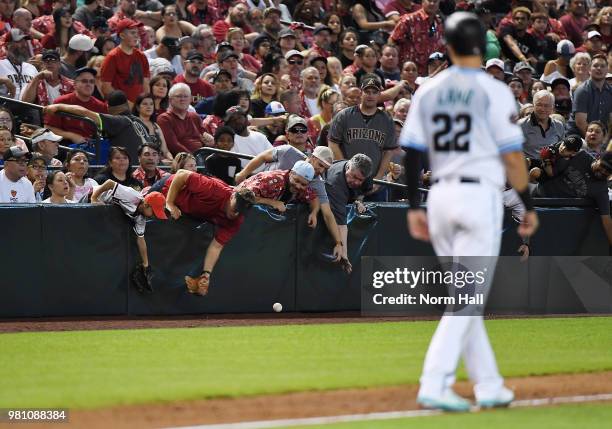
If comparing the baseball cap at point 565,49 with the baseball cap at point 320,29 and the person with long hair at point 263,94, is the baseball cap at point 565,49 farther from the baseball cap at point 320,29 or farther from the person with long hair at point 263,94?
the person with long hair at point 263,94

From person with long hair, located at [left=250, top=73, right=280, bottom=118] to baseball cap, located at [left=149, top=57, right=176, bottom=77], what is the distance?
126 centimetres

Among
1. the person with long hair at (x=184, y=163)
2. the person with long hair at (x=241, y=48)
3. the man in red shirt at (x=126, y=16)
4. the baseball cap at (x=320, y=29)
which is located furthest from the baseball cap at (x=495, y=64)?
the person with long hair at (x=184, y=163)

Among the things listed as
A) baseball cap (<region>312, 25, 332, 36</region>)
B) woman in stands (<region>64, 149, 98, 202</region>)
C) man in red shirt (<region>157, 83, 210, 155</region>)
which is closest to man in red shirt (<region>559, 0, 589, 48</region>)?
baseball cap (<region>312, 25, 332, 36</region>)

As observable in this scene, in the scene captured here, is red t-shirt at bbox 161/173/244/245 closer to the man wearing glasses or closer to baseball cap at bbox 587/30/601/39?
the man wearing glasses

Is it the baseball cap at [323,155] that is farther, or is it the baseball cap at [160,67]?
the baseball cap at [160,67]

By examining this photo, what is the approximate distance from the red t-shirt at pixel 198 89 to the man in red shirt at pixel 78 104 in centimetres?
201

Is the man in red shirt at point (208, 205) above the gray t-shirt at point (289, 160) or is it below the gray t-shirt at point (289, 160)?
below

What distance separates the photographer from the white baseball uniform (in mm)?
7359

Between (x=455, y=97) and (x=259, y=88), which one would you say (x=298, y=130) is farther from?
(x=455, y=97)

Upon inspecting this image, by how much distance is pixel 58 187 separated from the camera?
A: 1345 centimetres

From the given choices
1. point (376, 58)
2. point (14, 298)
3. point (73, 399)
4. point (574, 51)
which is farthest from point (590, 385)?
point (574, 51)

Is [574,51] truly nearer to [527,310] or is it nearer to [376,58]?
[376,58]

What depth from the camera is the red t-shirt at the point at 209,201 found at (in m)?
13.3

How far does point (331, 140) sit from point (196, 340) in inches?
179
